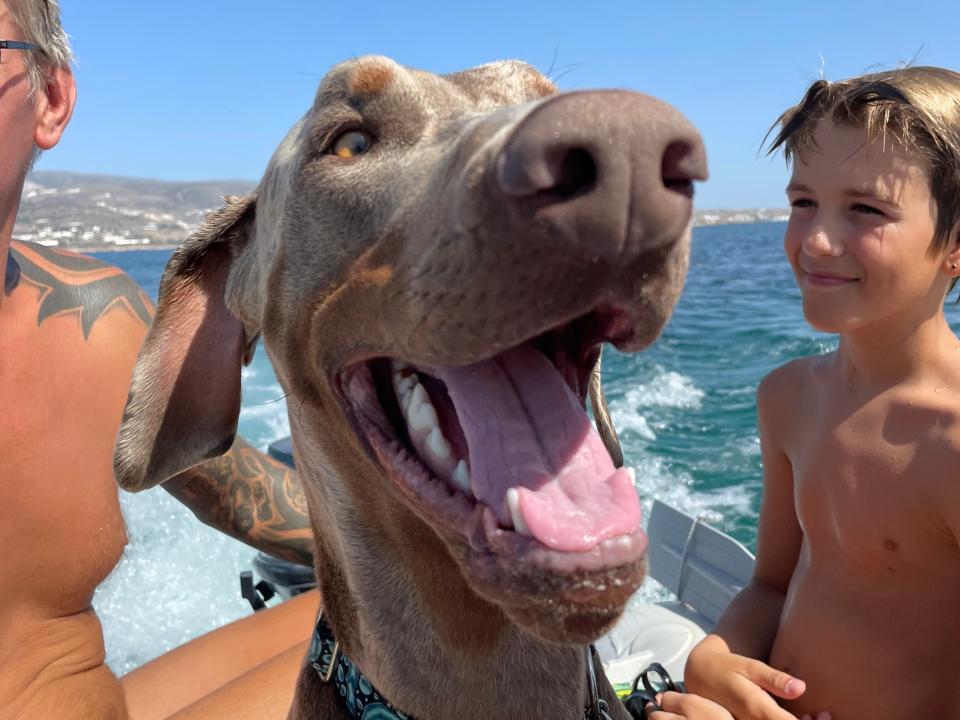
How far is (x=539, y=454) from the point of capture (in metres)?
1.61

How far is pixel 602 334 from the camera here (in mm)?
1687

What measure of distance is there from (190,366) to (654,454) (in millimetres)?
8287

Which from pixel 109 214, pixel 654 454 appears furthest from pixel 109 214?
pixel 654 454

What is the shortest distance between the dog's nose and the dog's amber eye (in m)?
0.70

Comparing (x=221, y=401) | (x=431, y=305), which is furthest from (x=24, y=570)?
(x=431, y=305)

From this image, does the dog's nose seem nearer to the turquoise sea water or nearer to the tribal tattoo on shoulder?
the tribal tattoo on shoulder

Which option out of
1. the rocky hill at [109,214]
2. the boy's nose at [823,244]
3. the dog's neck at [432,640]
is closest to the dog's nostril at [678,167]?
the dog's neck at [432,640]

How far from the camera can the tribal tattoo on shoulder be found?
111 inches

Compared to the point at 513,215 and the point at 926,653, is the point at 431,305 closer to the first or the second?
the point at 513,215

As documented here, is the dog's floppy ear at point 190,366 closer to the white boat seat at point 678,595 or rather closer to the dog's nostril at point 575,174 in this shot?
the dog's nostril at point 575,174

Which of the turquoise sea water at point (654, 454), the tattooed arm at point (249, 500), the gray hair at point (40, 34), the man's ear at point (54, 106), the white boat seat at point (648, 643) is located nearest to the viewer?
the gray hair at point (40, 34)

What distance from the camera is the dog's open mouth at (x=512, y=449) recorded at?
1.45 m

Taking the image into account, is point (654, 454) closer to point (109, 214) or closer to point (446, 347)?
point (446, 347)

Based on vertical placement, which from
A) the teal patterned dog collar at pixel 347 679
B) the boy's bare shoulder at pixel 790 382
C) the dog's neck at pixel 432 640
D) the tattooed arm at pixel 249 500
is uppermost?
the boy's bare shoulder at pixel 790 382
